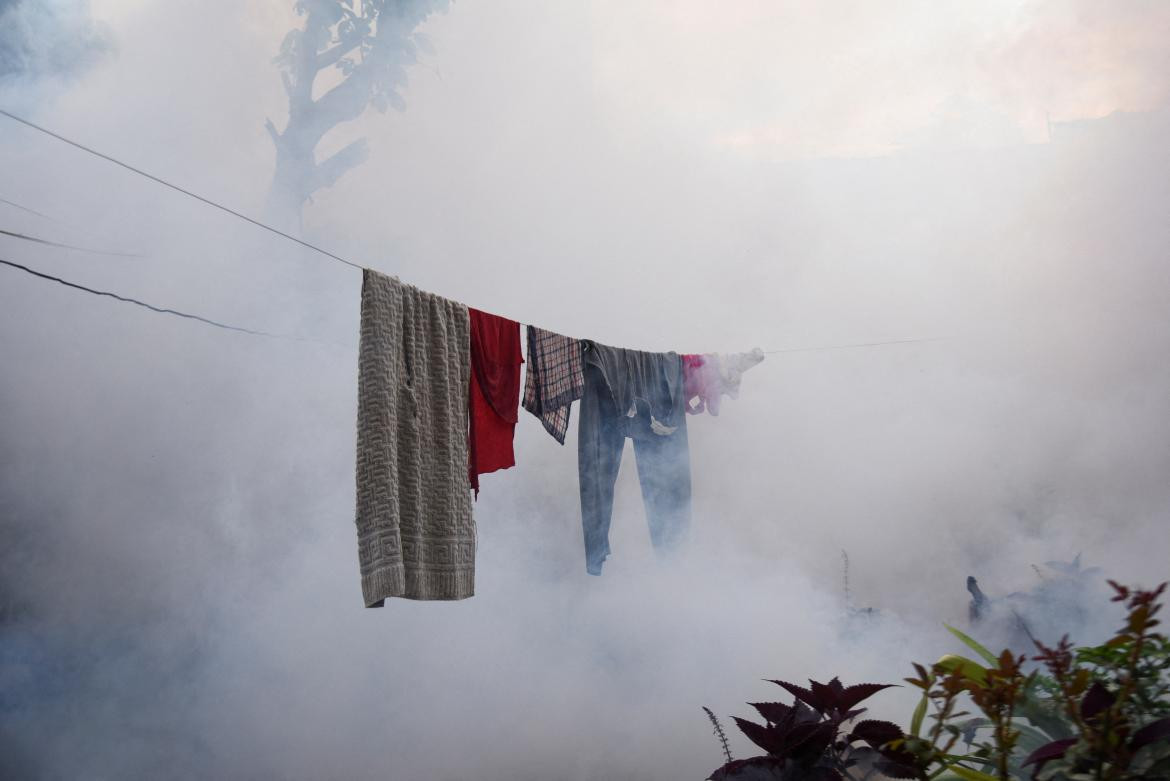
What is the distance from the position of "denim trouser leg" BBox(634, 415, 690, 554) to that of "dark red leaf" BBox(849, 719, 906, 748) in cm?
214

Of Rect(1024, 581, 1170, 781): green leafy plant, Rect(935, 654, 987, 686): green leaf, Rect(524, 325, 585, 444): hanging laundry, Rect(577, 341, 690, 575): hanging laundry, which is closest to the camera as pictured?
Rect(1024, 581, 1170, 781): green leafy plant

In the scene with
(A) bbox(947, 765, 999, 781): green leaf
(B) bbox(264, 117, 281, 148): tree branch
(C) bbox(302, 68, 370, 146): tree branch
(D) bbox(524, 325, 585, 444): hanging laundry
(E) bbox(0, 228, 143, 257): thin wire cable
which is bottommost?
(A) bbox(947, 765, 999, 781): green leaf

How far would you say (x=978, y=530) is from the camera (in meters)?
3.78

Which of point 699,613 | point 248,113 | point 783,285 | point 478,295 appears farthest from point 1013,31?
point 248,113

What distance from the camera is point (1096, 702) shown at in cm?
65

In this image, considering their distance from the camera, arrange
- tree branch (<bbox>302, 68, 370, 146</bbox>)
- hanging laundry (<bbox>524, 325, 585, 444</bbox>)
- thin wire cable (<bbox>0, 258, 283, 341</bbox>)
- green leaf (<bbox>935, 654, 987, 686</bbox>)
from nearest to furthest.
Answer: green leaf (<bbox>935, 654, 987, 686</bbox>) < hanging laundry (<bbox>524, 325, 585, 444</bbox>) < thin wire cable (<bbox>0, 258, 283, 341</bbox>) < tree branch (<bbox>302, 68, 370, 146</bbox>)

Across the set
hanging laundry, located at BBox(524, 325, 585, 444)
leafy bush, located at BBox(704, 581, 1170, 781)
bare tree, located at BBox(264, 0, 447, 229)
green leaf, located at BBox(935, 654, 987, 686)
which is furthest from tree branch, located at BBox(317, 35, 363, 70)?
green leaf, located at BBox(935, 654, 987, 686)

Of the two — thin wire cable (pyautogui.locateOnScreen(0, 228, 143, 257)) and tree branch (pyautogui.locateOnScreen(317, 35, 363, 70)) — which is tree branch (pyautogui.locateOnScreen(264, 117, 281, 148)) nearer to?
tree branch (pyautogui.locateOnScreen(317, 35, 363, 70))

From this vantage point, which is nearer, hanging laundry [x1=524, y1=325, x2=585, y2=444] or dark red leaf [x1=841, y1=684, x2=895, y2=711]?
dark red leaf [x1=841, y1=684, x2=895, y2=711]

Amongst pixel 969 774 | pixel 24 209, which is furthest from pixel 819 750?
pixel 24 209

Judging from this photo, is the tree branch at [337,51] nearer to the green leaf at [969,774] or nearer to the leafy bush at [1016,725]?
the leafy bush at [1016,725]

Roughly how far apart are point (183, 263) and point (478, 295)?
4.34ft

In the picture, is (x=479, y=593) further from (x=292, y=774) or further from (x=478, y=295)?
(x=478, y=295)

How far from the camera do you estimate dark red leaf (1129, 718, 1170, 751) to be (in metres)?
0.60
